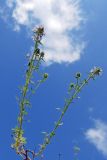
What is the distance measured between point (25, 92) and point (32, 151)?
3.22 feet

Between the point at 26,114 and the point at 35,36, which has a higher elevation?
the point at 35,36

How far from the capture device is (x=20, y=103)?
579 cm

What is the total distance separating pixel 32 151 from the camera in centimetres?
584

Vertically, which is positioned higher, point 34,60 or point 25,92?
point 34,60

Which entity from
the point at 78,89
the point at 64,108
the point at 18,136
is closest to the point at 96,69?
the point at 78,89

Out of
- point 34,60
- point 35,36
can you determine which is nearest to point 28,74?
point 34,60

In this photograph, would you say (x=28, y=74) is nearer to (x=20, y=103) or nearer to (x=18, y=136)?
(x=20, y=103)

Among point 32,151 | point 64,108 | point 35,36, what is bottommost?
point 32,151

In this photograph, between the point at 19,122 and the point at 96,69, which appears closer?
the point at 19,122

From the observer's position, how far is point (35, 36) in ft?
18.5

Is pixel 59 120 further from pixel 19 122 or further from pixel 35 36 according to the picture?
pixel 35 36

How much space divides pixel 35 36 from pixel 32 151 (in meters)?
1.89

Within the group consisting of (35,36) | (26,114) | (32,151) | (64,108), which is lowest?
(32,151)

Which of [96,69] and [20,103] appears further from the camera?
[96,69]
